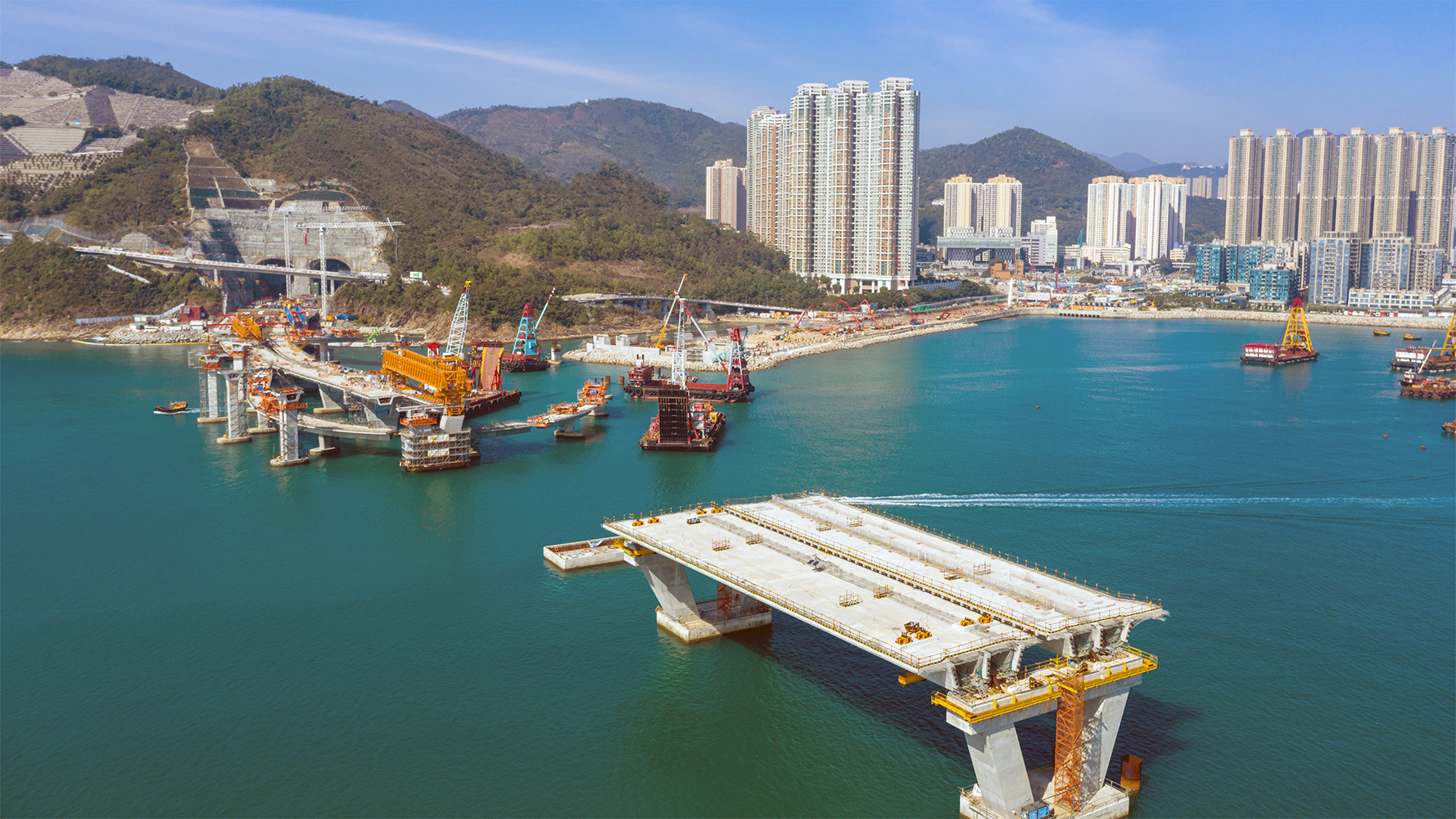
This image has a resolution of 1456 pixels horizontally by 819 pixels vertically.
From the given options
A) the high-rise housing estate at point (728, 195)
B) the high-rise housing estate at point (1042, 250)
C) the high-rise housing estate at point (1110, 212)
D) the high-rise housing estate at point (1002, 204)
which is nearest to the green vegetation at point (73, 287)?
the high-rise housing estate at point (728, 195)

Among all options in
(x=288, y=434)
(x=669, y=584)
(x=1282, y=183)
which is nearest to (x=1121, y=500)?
(x=669, y=584)

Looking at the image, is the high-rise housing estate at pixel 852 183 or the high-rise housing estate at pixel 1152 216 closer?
the high-rise housing estate at pixel 852 183

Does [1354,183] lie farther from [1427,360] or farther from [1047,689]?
[1047,689]

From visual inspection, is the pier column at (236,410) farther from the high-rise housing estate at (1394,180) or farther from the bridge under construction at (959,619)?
the high-rise housing estate at (1394,180)

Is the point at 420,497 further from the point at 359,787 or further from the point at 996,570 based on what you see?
the point at 996,570

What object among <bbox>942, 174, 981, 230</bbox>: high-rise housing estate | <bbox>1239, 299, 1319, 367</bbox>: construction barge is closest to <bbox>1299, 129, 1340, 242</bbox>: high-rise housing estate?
<bbox>942, 174, 981, 230</bbox>: high-rise housing estate

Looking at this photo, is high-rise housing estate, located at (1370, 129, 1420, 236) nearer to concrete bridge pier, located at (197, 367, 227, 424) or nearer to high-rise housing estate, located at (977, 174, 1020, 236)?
high-rise housing estate, located at (977, 174, 1020, 236)
